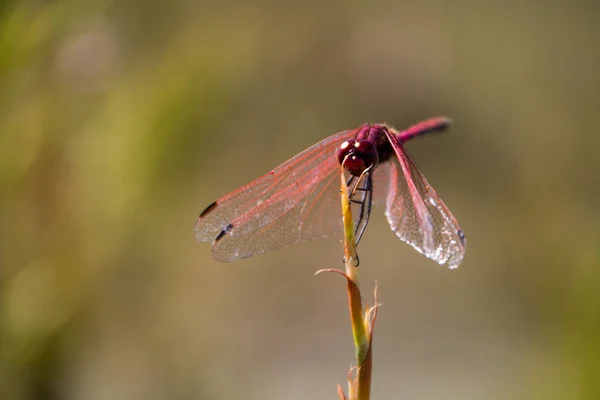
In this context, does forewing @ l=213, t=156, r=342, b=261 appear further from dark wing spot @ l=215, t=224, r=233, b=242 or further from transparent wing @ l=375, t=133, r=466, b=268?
transparent wing @ l=375, t=133, r=466, b=268

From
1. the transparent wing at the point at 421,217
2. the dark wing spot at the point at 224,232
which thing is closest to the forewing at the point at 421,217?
the transparent wing at the point at 421,217

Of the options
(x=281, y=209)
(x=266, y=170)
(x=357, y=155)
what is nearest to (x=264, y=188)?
(x=281, y=209)

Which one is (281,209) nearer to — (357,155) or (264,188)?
(264,188)

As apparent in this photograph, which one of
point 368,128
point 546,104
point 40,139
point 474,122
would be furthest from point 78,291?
point 546,104

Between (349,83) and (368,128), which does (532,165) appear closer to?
(349,83)

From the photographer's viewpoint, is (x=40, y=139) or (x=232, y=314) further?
(x=232, y=314)

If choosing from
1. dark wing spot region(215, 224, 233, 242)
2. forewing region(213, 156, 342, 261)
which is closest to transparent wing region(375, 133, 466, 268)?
forewing region(213, 156, 342, 261)

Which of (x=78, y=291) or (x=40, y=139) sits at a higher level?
(x=40, y=139)
